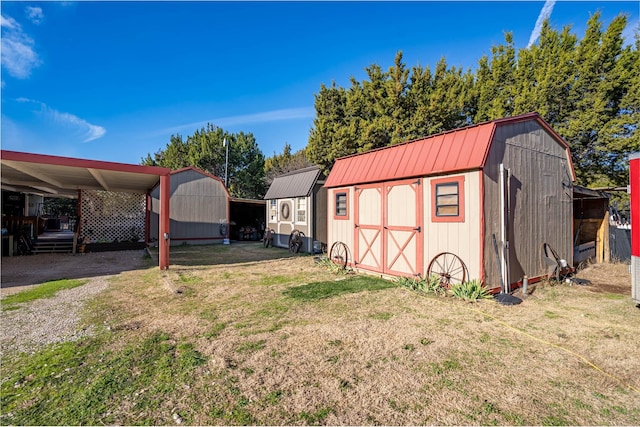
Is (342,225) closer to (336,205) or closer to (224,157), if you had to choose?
(336,205)

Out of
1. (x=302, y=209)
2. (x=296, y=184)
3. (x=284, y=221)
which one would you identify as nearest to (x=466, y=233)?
(x=302, y=209)

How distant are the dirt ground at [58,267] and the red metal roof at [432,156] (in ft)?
24.4

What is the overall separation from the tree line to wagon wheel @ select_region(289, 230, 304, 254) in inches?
268

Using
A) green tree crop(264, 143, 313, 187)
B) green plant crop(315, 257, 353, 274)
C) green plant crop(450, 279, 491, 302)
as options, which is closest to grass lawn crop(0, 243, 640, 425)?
green plant crop(450, 279, 491, 302)

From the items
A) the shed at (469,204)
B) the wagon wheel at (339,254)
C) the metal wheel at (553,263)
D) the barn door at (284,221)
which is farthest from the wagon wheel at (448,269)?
the barn door at (284,221)

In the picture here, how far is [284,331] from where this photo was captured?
403 centimetres

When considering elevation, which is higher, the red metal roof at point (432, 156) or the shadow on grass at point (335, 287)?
the red metal roof at point (432, 156)

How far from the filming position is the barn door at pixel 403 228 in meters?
6.57

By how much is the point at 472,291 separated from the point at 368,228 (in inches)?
120

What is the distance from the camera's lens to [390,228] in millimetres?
7234

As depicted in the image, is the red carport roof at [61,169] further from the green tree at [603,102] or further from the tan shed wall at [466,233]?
the green tree at [603,102]

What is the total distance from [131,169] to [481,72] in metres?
18.2

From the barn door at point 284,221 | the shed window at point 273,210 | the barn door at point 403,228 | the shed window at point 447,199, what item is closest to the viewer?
the shed window at point 447,199

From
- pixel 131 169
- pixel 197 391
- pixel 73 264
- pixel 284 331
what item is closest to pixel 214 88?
pixel 131 169
